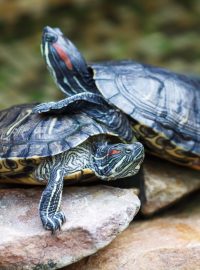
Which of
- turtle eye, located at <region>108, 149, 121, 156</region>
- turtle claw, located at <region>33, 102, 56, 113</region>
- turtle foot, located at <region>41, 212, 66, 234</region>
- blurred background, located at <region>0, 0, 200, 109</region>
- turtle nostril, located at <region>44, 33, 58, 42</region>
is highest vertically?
turtle nostril, located at <region>44, 33, 58, 42</region>

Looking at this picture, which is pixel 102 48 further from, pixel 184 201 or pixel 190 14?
pixel 184 201

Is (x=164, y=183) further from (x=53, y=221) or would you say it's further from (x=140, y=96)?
(x=53, y=221)

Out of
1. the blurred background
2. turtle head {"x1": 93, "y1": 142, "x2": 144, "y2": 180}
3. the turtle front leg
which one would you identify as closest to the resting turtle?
turtle head {"x1": 93, "y1": 142, "x2": 144, "y2": 180}

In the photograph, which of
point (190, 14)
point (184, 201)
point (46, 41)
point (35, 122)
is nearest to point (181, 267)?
point (184, 201)

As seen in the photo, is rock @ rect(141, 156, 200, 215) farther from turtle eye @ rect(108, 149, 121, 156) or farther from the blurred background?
the blurred background

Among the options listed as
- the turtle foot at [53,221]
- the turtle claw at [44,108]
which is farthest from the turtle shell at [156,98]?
the turtle foot at [53,221]

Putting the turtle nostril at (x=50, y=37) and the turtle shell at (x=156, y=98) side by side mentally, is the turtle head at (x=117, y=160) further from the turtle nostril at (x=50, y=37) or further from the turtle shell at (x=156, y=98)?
the turtle nostril at (x=50, y=37)
